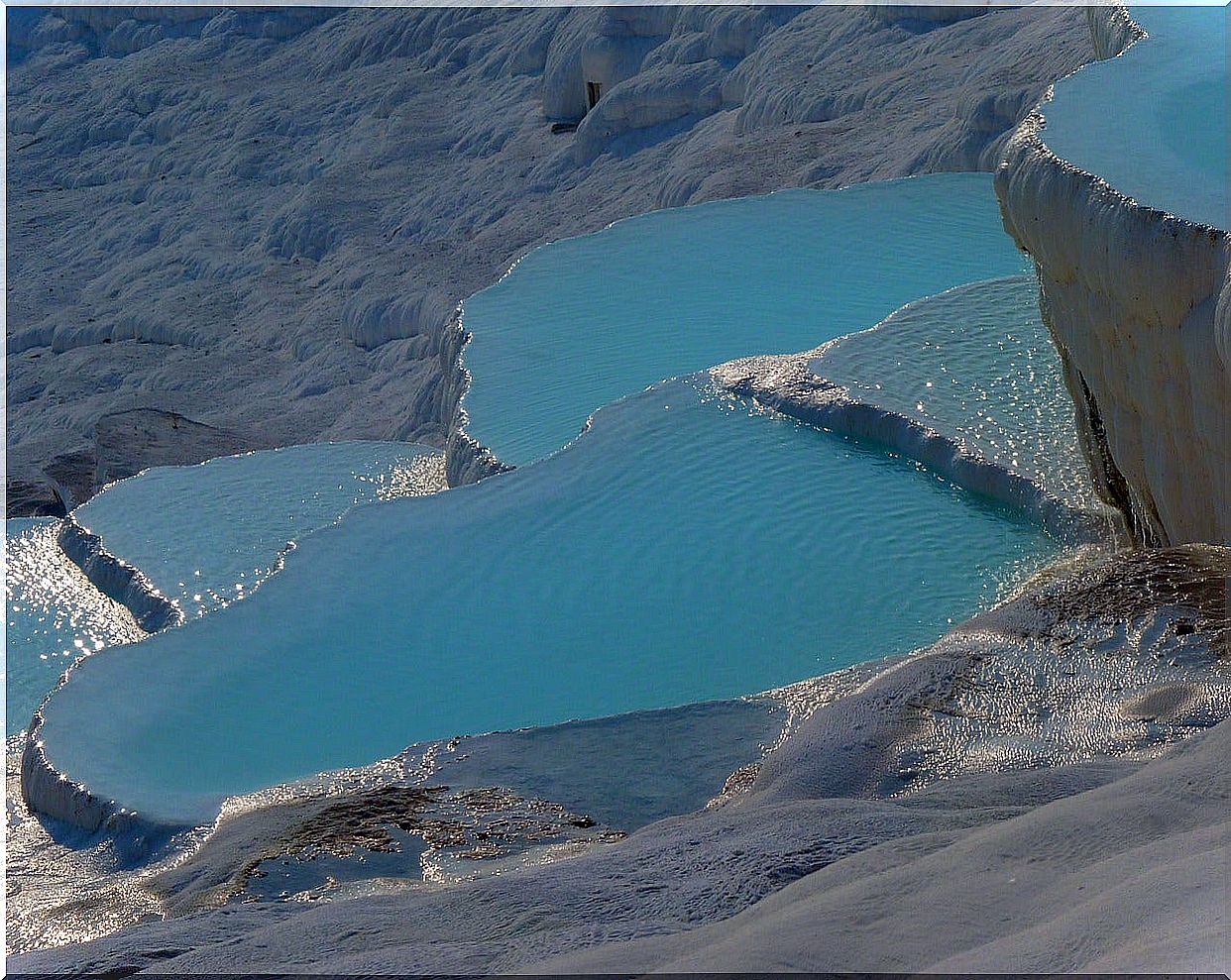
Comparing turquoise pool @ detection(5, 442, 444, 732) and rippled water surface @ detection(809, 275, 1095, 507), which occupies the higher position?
rippled water surface @ detection(809, 275, 1095, 507)

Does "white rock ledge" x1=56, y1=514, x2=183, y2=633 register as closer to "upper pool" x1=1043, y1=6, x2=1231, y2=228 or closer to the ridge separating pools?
the ridge separating pools

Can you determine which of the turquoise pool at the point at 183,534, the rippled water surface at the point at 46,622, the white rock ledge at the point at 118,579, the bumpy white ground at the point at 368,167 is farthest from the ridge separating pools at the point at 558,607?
the bumpy white ground at the point at 368,167

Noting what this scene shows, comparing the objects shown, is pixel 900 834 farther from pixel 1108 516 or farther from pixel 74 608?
pixel 74 608

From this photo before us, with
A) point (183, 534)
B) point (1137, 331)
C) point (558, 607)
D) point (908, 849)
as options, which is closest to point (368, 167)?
point (183, 534)

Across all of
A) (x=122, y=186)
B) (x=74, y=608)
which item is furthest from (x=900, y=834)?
(x=122, y=186)

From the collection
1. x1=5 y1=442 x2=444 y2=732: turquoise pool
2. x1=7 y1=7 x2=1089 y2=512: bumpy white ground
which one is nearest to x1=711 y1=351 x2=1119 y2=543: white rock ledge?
x1=5 y1=442 x2=444 y2=732: turquoise pool

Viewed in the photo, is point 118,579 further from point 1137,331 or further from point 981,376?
point 1137,331
